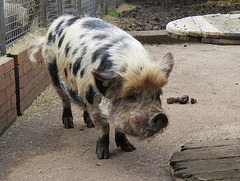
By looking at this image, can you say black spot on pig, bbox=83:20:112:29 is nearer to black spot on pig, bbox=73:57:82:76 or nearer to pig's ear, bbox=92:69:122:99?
black spot on pig, bbox=73:57:82:76

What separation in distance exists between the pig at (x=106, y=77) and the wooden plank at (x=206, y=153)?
0.39 meters

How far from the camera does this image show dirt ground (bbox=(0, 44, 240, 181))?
370cm

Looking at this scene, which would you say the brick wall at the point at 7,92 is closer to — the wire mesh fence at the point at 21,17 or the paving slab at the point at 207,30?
the wire mesh fence at the point at 21,17

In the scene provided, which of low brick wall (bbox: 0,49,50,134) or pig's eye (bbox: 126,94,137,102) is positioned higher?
pig's eye (bbox: 126,94,137,102)

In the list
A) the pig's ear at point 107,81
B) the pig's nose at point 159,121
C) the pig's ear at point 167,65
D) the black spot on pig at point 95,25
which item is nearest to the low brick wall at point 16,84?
the black spot on pig at point 95,25

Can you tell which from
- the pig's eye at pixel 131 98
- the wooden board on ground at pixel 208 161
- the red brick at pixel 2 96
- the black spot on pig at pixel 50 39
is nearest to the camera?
the wooden board on ground at pixel 208 161

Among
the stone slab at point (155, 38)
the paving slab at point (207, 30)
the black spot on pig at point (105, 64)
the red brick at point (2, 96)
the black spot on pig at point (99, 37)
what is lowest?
the red brick at point (2, 96)

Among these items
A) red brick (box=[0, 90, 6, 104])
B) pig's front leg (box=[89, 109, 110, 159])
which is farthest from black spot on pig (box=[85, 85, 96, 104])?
red brick (box=[0, 90, 6, 104])

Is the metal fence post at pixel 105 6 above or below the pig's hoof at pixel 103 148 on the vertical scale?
above

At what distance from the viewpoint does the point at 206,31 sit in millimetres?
3229

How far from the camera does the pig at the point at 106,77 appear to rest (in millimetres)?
3377

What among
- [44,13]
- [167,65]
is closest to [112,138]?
[167,65]

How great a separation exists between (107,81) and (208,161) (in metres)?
1.14

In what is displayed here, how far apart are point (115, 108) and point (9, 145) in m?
Answer: 1.45
